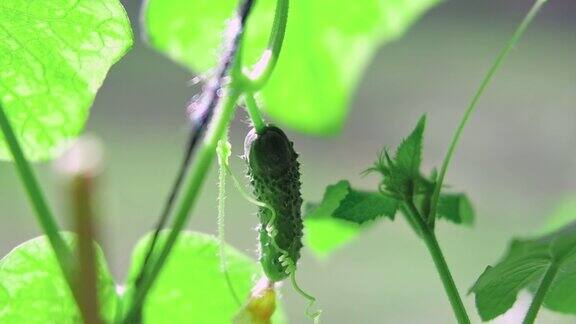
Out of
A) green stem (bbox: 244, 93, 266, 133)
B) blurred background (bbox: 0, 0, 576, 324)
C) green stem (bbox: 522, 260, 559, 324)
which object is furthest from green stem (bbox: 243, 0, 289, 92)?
blurred background (bbox: 0, 0, 576, 324)

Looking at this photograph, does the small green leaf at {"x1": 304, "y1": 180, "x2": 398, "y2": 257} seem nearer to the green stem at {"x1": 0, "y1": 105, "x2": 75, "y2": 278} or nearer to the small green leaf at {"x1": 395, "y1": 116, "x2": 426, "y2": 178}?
the small green leaf at {"x1": 395, "y1": 116, "x2": 426, "y2": 178}

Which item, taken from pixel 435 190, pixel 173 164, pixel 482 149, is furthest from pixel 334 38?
pixel 482 149

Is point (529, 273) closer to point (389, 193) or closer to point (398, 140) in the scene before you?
point (389, 193)

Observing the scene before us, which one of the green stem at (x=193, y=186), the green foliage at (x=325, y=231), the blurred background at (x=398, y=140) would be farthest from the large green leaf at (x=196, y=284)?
the blurred background at (x=398, y=140)

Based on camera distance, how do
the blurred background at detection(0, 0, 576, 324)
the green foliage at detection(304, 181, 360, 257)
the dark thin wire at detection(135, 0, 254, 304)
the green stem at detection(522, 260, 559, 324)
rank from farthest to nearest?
the blurred background at detection(0, 0, 576, 324), the green foliage at detection(304, 181, 360, 257), the green stem at detection(522, 260, 559, 324), the dark thin wire at detection(135, 0, 254, 304)

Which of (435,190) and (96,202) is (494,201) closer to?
(435,190)

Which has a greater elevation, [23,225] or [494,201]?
[494,201]

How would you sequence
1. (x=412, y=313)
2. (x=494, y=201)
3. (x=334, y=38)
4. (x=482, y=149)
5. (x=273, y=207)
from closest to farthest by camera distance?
(x=273, y=207)
(x=334, y=38)
(x=412, y=313)
(x=494, y=201)
(x=482, y=149)

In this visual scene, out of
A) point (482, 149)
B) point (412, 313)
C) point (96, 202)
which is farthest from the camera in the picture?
point (482, 149)
